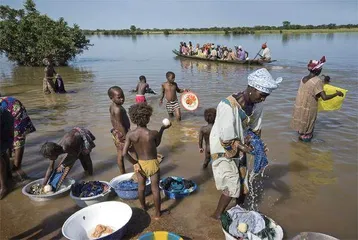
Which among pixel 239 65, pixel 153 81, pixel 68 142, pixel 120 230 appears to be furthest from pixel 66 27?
pixel 120 230

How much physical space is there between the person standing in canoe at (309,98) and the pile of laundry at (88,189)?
4086 millimetres

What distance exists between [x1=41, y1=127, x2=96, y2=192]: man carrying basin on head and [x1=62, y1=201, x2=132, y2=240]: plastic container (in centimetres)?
106

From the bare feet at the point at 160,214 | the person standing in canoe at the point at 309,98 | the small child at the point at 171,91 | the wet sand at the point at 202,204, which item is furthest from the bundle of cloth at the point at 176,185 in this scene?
the small child at the point at 171,91

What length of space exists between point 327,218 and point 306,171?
1.44 meters

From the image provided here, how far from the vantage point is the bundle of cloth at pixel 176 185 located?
172 inches

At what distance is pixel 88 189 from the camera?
13.8 ft

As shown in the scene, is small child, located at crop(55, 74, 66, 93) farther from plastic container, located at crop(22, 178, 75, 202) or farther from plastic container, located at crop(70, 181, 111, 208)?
plastic container, located at crop(70, 181, 111, 208)

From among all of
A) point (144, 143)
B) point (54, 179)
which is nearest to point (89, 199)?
point (54, 179)

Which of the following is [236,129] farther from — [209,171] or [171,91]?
[171,91]

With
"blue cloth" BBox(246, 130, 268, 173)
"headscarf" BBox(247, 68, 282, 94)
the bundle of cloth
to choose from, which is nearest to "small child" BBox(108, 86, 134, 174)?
the bundle of cloth

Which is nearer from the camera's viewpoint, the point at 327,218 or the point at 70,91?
the point at 327,218

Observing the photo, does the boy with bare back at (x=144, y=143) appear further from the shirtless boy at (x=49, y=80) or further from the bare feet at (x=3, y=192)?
the shirtless boy at (x=49, y=80)

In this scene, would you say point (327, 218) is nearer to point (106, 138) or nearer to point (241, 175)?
point (241, 175)

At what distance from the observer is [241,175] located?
3371 mm
